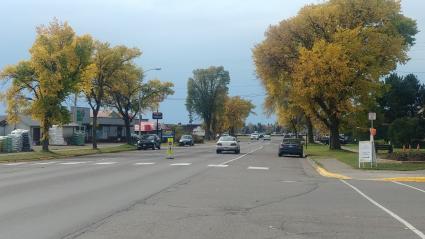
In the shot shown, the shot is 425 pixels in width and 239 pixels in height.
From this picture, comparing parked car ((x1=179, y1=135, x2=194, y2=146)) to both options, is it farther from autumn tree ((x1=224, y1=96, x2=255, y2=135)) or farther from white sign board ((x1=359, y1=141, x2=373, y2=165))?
autumn tree ((x1=224, y1=96, x2=255, y2=135))

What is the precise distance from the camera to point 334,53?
44.2 m

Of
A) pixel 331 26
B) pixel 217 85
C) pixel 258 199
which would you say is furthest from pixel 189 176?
pixel 217 85

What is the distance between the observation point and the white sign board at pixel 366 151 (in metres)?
28.0

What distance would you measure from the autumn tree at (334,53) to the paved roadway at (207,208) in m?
24.9

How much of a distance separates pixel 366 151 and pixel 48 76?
27576 mm

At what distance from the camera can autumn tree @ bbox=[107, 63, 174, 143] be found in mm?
64812

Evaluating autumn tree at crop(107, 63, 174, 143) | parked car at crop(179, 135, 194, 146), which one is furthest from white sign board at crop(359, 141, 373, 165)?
parked car at crop(179, 135, 194, 146)

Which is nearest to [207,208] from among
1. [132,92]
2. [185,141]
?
[132,92]

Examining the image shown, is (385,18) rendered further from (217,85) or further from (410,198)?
(217,85)

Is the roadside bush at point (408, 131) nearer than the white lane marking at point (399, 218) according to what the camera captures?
No

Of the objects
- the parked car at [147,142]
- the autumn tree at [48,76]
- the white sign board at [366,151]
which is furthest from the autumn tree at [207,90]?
the white sign board at [366,151]

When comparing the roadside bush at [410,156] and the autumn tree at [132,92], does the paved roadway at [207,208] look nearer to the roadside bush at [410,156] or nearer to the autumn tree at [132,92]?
the roadside bush at [410,156]

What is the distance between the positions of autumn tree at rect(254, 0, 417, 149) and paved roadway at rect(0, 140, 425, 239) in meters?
24.9

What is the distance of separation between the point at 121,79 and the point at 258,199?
5034cm
